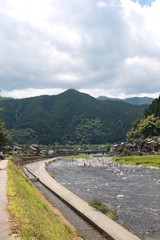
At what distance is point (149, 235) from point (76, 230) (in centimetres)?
440

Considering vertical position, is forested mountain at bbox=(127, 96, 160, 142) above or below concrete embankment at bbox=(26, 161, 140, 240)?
above

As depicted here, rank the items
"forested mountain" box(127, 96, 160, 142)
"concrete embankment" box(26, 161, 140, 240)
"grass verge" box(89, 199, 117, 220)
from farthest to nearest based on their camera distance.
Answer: "forested mountain" box(127, 96, 160, 142)
"grass verge" box(89, 199, 117, 220)
"concrete embankment" box(26, 161, 140, 240)

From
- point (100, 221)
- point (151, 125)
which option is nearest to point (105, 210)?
point (100, 221)

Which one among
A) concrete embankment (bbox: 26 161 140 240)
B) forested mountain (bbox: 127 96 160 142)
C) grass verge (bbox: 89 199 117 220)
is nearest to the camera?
concrete embankment (bbox: 26 161 140 240)

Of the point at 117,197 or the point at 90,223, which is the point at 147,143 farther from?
the point at 90,223

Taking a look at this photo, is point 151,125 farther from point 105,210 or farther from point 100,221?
point 100,221

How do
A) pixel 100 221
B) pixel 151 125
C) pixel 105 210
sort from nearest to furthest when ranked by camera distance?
pixel 100 221
pixel 105 210
pixel 151 125

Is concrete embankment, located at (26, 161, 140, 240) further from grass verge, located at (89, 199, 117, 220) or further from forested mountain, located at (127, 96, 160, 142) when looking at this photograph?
forested mountain, located at (127, 96, 160, 142)

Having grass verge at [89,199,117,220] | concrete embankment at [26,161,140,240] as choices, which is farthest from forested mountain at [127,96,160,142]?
grass verge at [89,199,117,220]

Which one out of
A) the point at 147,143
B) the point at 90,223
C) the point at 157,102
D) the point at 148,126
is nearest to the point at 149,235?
the point at 90,223

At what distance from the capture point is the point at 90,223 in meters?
18.2

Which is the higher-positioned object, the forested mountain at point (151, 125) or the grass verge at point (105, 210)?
the forested mountain at point (151, 125)

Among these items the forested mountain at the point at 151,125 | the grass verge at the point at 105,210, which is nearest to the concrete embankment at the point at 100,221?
the grass verge at the point at 105,210

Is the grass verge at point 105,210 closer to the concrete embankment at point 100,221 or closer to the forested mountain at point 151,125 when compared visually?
the concrete embankment at point 100,221
